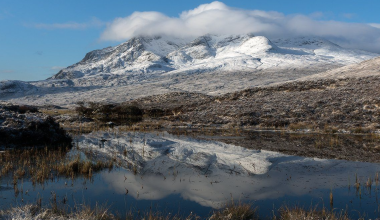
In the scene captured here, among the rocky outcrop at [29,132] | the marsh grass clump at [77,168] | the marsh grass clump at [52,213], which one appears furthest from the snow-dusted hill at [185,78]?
the marsh grass clump at [52,213]

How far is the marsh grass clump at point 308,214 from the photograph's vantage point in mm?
5941

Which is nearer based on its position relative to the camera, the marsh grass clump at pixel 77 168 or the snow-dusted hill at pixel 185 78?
the marsh grass clump at pixel 77 168

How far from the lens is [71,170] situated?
9703 millimetres

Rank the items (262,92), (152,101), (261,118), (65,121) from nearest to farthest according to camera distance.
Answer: (261,118) < (65,121) < (262,92) < (152,101)

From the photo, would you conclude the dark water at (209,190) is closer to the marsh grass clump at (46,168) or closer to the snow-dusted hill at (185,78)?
the marsh grass clump at (46,168)

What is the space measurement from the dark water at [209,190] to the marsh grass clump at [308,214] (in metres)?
0.29

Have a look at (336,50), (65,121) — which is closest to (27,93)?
(65,121)

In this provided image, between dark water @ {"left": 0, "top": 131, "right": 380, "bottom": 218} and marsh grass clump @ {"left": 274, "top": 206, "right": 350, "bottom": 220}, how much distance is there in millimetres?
294

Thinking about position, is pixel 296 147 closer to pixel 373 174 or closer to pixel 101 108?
pixel 373 174

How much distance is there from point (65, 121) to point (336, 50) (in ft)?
641

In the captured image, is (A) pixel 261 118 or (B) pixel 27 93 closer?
(A) pixel 261 118

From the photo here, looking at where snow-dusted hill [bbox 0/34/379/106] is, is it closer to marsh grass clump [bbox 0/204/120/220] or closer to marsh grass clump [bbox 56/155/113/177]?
marsh grass clump [bbox 56/155/113/177]

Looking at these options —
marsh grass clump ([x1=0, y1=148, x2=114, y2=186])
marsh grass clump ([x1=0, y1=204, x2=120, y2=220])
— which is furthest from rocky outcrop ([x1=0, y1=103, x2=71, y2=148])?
marsh grass clump ([x1=0, y1=204, x2=120, y2=220])

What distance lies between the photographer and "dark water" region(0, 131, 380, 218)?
7008mm
